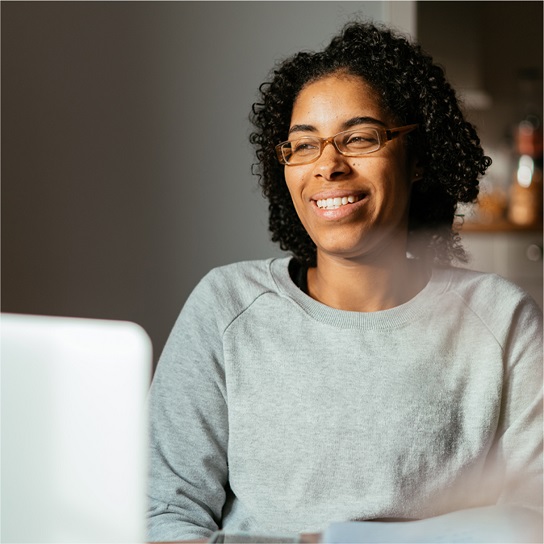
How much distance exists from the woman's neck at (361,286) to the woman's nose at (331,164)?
0.14 meters

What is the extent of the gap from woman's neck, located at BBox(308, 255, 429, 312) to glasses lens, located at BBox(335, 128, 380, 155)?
A: 0.17m

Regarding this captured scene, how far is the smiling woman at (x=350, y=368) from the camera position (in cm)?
101

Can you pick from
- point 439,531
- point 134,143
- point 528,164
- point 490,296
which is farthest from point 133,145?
point 528,164

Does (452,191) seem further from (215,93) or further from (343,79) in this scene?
(215,93)

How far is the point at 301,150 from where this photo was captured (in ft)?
3.60

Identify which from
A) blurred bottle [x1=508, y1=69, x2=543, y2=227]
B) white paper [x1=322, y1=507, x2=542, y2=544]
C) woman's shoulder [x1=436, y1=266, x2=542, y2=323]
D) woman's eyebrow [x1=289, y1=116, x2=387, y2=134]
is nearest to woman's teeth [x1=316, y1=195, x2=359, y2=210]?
woman's eyebrow [x1=289, y1=116, x2=387, y2=134]

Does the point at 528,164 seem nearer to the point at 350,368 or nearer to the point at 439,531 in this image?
the point at 350,368

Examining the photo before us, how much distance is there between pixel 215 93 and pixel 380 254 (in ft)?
2.63

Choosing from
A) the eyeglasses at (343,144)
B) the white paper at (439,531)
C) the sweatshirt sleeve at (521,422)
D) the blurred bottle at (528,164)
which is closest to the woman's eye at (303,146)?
the eyeglasses at (343,144)

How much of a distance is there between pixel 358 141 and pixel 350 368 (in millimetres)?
322

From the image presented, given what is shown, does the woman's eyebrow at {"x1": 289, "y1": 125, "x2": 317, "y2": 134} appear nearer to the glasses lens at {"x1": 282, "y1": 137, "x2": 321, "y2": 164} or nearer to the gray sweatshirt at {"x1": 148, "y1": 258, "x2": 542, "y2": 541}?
the glasses lens at {"x1": 282, "y1": 137, "x2": 321, "y2": 164}

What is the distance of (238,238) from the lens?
179cm

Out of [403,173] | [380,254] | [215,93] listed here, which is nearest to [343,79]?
[403,173]

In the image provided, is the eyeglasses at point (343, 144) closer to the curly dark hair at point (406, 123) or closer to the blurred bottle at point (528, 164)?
the curly dark hair at point (406, 123)
